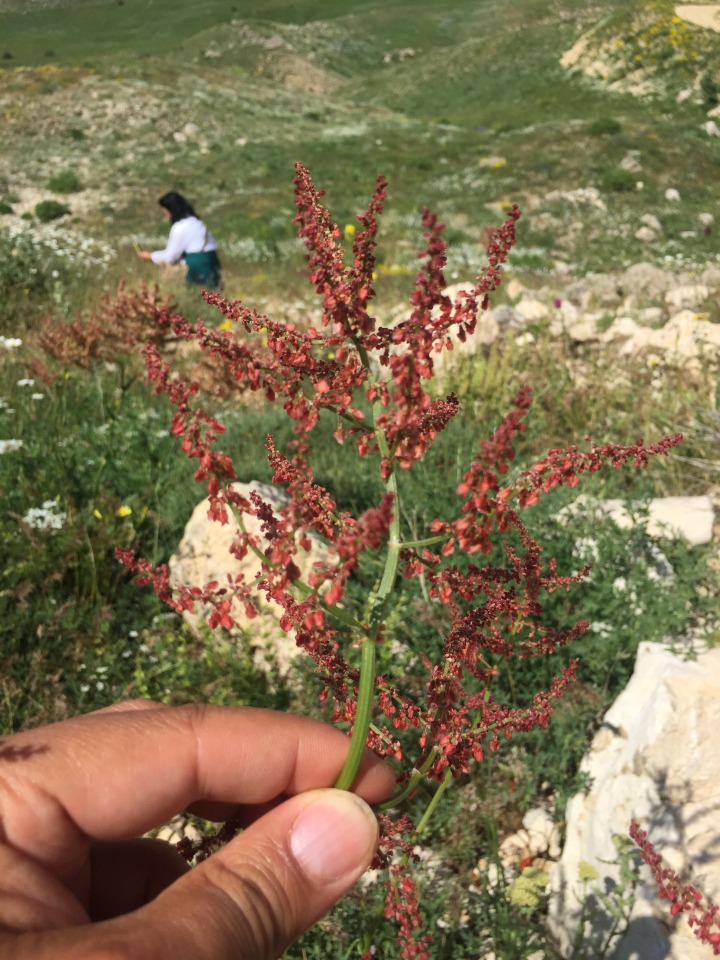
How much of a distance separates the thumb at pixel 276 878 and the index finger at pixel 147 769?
0.62ft

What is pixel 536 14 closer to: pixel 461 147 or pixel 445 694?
pixel 461 147

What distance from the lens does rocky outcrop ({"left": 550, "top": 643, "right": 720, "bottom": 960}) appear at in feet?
8.03

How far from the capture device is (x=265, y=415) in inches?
245

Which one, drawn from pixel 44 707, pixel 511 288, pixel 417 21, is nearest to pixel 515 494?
pixel 44 707

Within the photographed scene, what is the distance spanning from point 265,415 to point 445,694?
16.0 ft

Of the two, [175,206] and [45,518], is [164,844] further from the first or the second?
[175,206]

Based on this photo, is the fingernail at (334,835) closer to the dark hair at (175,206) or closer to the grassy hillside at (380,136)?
the dark hair at (175,206)

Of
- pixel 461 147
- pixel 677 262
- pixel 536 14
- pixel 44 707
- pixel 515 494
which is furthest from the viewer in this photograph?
pixel 536 14

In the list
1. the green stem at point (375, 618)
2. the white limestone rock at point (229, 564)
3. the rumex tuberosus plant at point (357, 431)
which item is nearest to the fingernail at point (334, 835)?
the rumex tuberosus plant at point (357, 431)

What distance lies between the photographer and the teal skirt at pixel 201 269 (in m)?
12.1

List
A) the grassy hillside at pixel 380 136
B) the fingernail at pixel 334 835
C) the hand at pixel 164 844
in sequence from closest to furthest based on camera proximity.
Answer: the hand at pixel 164 844, the fingernail at pixel 334 835, the grassy hillside at pixel 380 136

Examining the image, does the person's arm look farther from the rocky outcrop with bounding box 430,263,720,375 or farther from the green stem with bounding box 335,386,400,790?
the green stem with bounding box 335,386,400,790

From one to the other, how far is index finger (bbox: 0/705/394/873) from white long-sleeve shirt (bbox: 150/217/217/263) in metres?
11.2

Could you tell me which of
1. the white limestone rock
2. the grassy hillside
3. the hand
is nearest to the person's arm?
the grassy hillside
